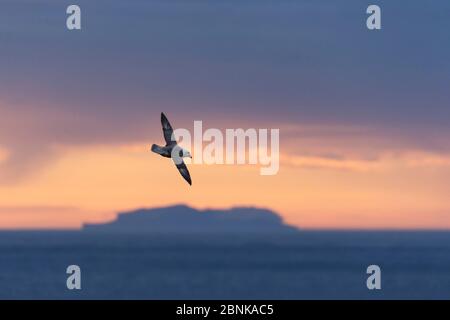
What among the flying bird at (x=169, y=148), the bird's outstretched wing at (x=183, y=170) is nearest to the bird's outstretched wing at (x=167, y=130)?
the flying bird at (x=169, y=148)

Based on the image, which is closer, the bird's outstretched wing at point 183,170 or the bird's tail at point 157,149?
the bird's tail at point 157,149

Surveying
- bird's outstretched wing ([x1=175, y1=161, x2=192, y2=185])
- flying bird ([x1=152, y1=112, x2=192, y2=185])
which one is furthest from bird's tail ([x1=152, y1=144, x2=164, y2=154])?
bird's outstretched wing ([x1=175, y1=161, x2=192, y2=185])

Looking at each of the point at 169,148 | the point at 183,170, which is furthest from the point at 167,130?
the point at 183,170

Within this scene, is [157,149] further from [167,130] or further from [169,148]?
[167,130]

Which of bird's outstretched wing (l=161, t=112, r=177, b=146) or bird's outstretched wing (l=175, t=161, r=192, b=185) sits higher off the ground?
bird's outstretched wing (l=161, t=112, r=177, b=146)

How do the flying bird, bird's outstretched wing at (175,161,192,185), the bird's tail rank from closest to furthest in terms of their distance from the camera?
the bird's tail, the flying bird, bird's outstretched wing at (175,161,192,185)

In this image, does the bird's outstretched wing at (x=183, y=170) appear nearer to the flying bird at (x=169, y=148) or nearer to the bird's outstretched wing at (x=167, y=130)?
the flying bird at (x=169, y=148)

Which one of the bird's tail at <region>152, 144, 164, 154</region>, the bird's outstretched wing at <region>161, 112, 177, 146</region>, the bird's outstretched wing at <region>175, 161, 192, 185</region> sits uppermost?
the bird's outstretched wing at <region>161, 112, 177, 146</region>

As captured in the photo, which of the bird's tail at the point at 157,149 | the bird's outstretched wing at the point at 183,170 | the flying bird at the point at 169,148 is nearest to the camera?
the bird's tail at the point at 157,149

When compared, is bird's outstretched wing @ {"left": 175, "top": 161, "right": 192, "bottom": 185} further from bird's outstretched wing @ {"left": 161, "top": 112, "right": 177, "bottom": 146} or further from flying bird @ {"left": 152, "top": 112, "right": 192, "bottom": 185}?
bird's outstretched wing @ {"left": 161, "top": 112, "right": 177, "bottom": 146}
